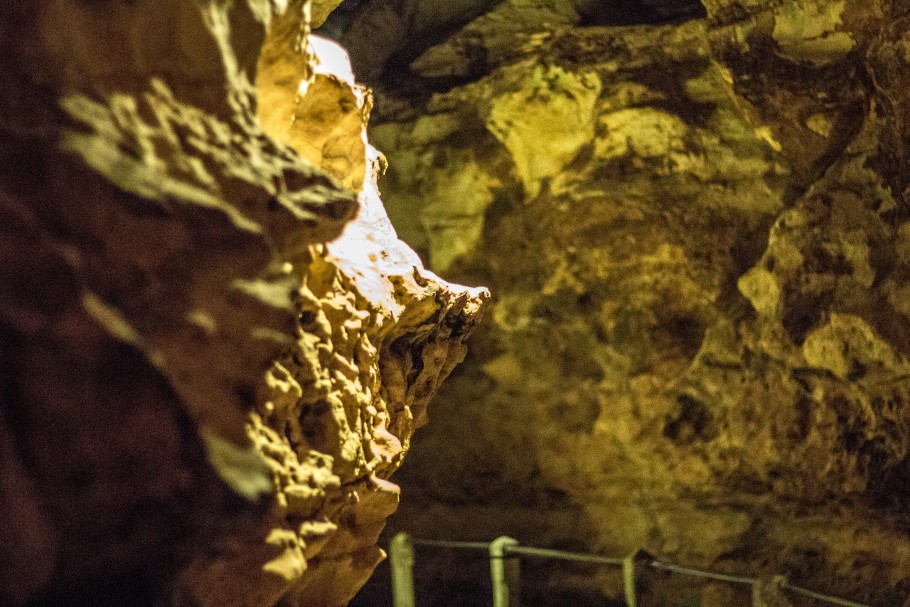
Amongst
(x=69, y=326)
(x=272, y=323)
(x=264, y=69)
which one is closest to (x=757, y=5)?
(x=264, y=69)

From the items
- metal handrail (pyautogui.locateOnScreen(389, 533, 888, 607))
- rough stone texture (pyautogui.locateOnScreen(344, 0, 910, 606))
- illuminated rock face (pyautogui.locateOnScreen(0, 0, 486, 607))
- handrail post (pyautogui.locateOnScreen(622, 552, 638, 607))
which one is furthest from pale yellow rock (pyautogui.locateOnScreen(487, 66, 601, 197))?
illuminated rock face (pyautogui.locateOnScreen(0, 0, 486, 607))

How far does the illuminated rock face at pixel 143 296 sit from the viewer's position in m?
1.59

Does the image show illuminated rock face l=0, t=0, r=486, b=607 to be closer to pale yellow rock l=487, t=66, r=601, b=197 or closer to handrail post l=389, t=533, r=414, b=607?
handrail post l=389, t=533, r=414, b=607

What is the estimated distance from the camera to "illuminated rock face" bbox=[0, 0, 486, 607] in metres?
1.59

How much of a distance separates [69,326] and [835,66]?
4710 millimetres

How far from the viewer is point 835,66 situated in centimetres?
512

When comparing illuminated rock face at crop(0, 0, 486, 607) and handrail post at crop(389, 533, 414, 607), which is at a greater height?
illuminated rock face at crop(0, 0, 486, 607)

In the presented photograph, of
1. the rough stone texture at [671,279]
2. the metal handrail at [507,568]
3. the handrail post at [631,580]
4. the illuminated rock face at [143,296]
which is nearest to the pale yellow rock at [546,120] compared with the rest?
the rough stone texture at [671,279]

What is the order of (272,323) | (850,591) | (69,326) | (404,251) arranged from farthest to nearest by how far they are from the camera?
(850,591) < (404,251) < (272,323) < (69,326)

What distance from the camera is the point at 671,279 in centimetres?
598

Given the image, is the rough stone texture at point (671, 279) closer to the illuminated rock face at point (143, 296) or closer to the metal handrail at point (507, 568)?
the metal handrail at point (507, 568)

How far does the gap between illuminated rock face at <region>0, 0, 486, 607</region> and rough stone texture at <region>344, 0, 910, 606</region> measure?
3.84 meters

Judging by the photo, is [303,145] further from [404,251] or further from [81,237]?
[81,237]

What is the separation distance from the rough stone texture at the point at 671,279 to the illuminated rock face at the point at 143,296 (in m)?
3.84
